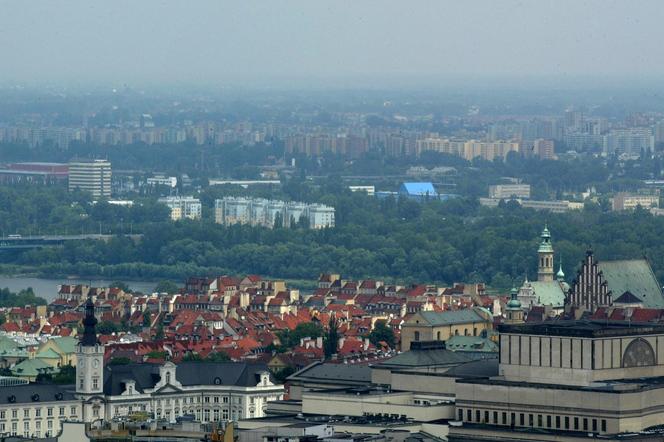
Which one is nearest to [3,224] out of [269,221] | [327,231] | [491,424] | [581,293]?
[269,221]

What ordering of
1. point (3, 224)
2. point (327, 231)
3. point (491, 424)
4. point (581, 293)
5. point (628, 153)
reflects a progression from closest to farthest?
point (491, 424) < point (581, 293) < point (327, 231) < point (3, 224) < point (628, 153)

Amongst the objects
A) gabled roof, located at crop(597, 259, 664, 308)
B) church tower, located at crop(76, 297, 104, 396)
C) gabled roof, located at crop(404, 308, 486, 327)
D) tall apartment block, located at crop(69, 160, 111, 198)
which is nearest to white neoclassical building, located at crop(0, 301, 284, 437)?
church tower, located at crop(76, 297, 104, 396)

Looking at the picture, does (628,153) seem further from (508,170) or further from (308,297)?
(308,297)

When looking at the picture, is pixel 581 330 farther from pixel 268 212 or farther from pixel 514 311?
pixel 268 212

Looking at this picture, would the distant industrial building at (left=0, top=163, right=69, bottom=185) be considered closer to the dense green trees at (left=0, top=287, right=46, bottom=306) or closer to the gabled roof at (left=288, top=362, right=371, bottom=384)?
the dense green trees at (left=0, top=287, right=46, bottom=306)

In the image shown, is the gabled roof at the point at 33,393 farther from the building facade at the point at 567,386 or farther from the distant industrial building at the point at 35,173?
the distant industrial building at the point at 35,173

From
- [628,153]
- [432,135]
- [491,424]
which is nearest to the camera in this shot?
[491,424]
